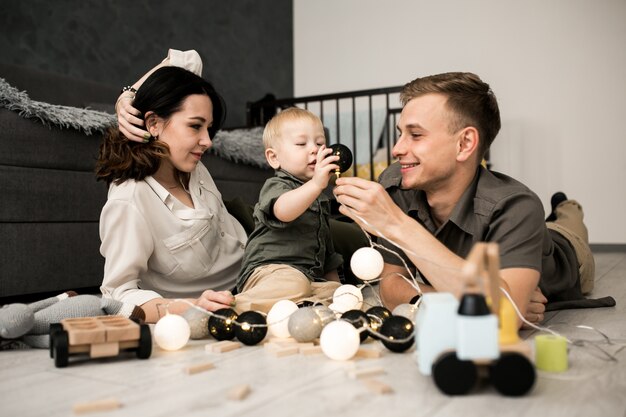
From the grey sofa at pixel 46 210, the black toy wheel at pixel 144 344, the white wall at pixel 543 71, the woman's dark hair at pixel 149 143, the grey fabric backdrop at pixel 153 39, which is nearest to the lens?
the black toy wheel at pixel 144 344

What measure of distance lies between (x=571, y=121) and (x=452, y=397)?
3.81 metres

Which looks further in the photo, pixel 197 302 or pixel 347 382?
pixel 197 302

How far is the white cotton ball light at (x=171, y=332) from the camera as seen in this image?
0.99 meters

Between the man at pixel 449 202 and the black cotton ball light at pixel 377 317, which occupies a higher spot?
the man at pixel 449 202

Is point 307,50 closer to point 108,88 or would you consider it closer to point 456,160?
point 108,88

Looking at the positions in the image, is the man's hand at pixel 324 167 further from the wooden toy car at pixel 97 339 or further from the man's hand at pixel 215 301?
the wooden toy car at pixel 97 339

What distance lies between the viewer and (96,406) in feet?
2.29

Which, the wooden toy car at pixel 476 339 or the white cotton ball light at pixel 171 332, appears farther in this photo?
the white cotton ball light at pixel 171 332

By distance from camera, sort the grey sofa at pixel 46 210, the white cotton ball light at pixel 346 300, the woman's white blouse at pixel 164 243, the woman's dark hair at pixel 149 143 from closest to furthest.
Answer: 1. the white cotton ball light at pixel 346 300
2. the woman's white blouse at pixel 164 243
3. the woman's dark hair at pixel 149 143
4. the grey sofa at pixel 46 210

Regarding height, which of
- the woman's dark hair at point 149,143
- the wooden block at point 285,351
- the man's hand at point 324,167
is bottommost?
the wooden block at point 285,351

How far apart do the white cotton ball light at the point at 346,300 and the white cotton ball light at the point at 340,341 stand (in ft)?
0.86

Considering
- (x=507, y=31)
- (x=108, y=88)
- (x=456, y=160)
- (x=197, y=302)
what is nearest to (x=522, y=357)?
(x=456, y=160)

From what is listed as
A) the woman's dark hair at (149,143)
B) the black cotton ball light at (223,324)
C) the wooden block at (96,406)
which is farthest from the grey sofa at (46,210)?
the wooden block at (96,406)

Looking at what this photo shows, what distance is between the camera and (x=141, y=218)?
54.9 inches
